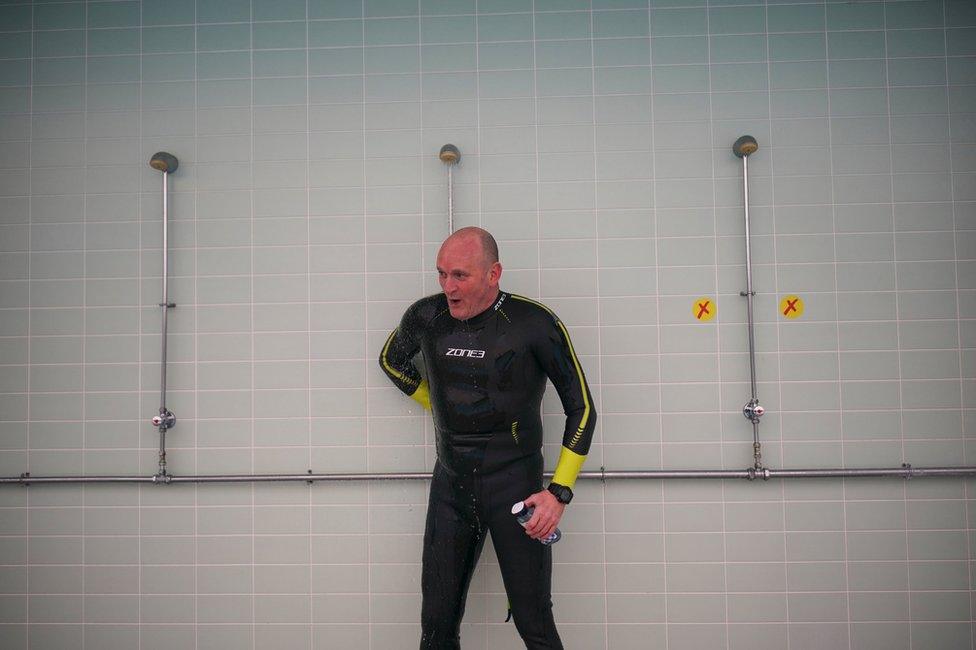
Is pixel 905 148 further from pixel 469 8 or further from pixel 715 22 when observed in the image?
pixel 469 8

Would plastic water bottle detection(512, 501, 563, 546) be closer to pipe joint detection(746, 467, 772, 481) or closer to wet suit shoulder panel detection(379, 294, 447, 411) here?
wet suit shoulder panel detection(379, 294, 447, 411)

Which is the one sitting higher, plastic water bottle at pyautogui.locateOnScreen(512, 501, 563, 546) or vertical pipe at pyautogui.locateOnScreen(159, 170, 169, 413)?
vertical pipe at pyautogui.locateOnScreen(159, 170, 169, 413)

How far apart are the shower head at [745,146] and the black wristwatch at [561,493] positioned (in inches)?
62.0

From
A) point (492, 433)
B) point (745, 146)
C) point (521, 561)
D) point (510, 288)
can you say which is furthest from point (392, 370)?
point (745, 146)

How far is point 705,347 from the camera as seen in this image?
7.36ft

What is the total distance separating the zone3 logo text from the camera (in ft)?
5.89

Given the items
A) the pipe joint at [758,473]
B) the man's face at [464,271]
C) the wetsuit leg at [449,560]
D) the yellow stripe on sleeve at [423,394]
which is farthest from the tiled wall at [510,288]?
the man's face at [464,271]

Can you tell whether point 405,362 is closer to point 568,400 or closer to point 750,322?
point 568,400

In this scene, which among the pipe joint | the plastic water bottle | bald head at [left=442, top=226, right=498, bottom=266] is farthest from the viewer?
the pipe joint

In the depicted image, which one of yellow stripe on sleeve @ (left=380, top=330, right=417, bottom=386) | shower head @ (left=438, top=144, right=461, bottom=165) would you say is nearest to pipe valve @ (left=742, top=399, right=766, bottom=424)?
yellow stripe on sleeve @ (left=380, top=330, right=417, bottom=386)

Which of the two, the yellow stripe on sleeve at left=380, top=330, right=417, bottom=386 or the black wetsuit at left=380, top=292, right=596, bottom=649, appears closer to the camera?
the black wetsuit at left=380, top=292, right=596, bottom=649

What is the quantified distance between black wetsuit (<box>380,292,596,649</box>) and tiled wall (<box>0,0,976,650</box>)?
16.9 inches

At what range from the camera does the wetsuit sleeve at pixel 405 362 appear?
198cm

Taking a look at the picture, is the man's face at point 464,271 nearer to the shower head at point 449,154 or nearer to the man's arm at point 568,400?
the man's arm at point 568,400
